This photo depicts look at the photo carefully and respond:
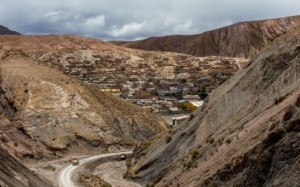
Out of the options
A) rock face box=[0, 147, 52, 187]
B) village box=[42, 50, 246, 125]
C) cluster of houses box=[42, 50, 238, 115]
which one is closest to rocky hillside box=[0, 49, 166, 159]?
rock face box=[0, 147, 52, 187]

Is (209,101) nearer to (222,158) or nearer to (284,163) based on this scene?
(222,158)

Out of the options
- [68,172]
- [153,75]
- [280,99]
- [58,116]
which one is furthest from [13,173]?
[153,75]

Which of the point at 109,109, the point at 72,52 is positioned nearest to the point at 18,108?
the point at 109,109

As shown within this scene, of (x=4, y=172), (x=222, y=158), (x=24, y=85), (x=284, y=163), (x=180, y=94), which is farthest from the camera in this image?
(x=180, y=94)

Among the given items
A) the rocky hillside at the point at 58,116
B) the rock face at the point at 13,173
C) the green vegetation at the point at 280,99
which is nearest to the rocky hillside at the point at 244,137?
the green vegetation at the point at 280,99

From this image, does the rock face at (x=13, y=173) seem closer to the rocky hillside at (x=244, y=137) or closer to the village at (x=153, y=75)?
the rocky hillside at (x=244, y=137)

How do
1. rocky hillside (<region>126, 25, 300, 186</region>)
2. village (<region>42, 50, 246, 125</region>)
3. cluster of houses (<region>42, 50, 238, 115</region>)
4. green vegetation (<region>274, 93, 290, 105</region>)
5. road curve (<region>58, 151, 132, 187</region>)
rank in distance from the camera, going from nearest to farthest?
rocky hillside (<region>126, 25, 300, 186</region>), green vegetation (<region>274, 93, 290, 105</region>), road curve (<region>58, 151, 132, 187</region>), village (<region>42, 50, 246, 125</region>), cluster of houses (<region>42, 50, 238, 115</region>)

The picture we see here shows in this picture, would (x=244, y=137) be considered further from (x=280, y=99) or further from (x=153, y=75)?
(x=153, y=75)

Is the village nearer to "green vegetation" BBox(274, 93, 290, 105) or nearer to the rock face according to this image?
the rock face
